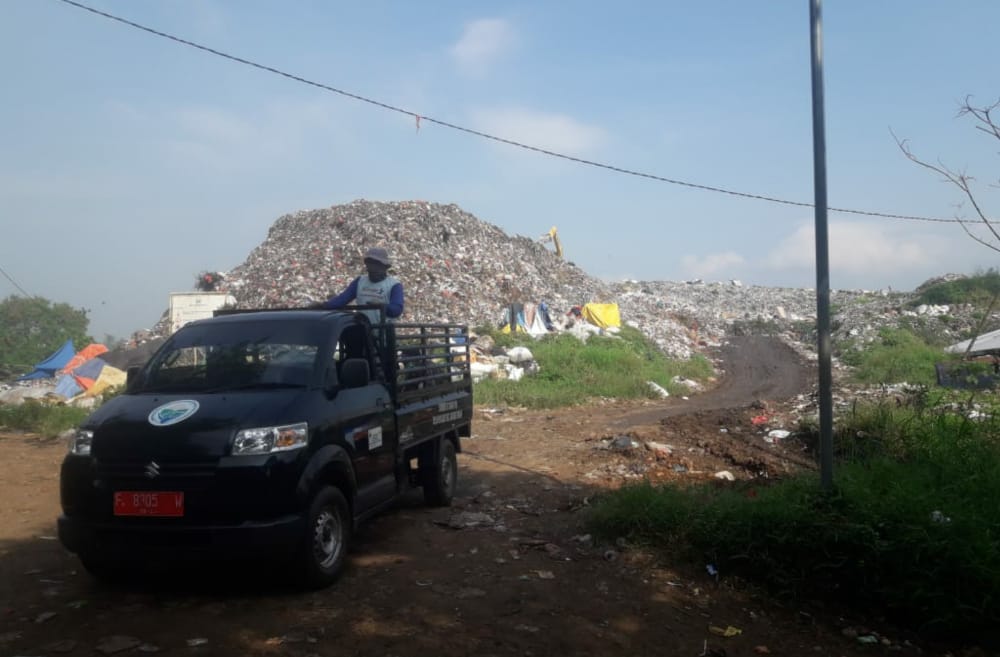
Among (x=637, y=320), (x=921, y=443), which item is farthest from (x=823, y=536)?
(x=637, y=320)

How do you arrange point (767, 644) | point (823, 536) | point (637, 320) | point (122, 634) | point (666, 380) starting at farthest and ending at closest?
1. point (637, 320)
2. point (666, 380)
3. point (823, 536)
4. point (767, 644)
5. point (122, 634)

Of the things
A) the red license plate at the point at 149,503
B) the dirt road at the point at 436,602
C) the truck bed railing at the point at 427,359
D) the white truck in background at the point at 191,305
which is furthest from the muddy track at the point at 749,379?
the white truck in background at the point at 191,305

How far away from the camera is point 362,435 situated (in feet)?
16.8

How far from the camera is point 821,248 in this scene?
5086 millimetres

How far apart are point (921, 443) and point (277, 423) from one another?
5.60 meters

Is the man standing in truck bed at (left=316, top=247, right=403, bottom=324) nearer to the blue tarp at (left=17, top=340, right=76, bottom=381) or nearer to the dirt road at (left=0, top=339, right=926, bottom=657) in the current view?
the dirt road at (left=0, top=339, right=926, bottom=657)

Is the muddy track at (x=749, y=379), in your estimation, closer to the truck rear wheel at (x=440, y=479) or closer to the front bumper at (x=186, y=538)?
the truck rear wheel at (x=440, y=479)

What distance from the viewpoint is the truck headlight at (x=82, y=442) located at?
4352mm

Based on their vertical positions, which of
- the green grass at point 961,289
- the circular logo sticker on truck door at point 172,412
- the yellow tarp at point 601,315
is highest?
the green grass at point 961,289

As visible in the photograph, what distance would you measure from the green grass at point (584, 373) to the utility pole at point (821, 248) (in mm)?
9149

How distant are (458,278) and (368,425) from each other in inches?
715

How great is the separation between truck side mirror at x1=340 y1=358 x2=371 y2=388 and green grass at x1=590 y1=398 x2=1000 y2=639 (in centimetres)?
219

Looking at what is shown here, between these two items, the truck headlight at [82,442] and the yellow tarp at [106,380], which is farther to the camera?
the yellow tarp at [106,380]

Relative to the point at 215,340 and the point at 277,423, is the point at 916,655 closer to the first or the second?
the point at 277,423
